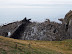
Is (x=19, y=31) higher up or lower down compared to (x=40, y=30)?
lower down

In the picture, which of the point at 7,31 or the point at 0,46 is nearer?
the point at 0,46

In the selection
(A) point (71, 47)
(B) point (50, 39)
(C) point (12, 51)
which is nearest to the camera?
(C) point (12, 51)

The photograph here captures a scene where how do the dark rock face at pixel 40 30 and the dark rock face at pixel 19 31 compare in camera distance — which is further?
the dark rock face at pixel 19 31

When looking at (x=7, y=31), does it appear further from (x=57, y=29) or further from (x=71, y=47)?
(x=71, y=47)

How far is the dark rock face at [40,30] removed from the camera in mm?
32062

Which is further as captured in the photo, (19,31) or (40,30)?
(19,31)

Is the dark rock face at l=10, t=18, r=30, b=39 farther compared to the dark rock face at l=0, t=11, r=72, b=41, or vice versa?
the dark rock face at l=10, t=18, r=30, b=39

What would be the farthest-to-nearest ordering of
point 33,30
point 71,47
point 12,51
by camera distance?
point 33,30
point 71,47
point 12,51

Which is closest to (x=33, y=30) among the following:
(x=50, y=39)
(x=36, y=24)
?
(x=36, y=24)

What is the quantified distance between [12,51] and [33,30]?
1994 centimetres

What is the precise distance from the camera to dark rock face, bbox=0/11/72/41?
32.1 meters

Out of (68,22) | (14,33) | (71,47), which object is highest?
(68,22)

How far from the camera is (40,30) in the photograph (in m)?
33.1

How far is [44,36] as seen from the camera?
3198 centimetres
